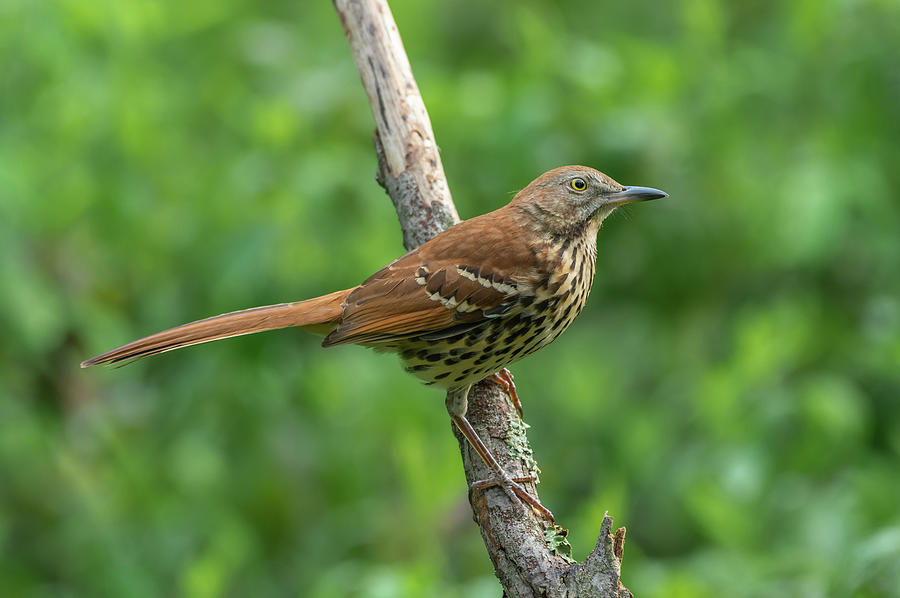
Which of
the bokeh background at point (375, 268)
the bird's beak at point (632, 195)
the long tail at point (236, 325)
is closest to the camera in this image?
the long tail at point (236, 325)

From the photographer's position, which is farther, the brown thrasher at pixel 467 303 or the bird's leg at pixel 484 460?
the brown thrasher at pixel 467 303

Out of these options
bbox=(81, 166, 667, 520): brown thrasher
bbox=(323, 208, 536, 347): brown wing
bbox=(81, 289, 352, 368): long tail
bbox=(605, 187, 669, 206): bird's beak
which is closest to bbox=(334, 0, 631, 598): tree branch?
bbox=(81, 166, 667, 520): brown thrasher

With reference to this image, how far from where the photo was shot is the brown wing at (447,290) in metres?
3.22

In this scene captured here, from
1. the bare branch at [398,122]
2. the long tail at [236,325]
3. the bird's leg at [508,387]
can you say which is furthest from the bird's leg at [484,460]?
the bare branch at [398,122]

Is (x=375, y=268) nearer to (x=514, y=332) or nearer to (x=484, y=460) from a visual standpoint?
(x=514, y=332)

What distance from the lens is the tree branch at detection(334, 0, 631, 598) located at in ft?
9.15

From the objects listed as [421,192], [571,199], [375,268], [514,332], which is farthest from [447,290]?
[375,268]

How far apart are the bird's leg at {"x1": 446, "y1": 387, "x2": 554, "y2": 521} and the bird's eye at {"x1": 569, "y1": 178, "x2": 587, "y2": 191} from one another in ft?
2.54

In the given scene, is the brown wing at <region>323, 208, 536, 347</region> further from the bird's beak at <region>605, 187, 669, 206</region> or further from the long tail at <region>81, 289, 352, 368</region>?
the bird's beak at <region>605, 187, 669, 206</region>

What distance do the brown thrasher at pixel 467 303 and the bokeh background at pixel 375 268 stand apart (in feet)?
2.18

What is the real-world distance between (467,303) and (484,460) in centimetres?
52

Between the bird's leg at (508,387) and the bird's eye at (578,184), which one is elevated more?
the bird's eye at (578,184)

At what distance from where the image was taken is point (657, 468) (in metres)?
4.44

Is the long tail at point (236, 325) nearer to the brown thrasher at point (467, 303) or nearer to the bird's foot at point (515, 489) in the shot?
the brown thrasher at point (467, 303)
